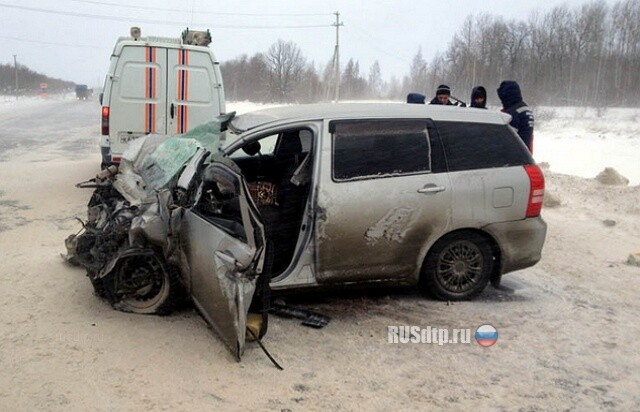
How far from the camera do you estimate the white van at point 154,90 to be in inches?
340

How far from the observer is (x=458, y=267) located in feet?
16.4

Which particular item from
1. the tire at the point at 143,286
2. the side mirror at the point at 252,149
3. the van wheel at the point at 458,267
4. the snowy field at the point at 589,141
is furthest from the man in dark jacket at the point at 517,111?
the snowy field at the point at 589,141

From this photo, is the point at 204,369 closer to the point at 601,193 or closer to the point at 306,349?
the point at 306,349

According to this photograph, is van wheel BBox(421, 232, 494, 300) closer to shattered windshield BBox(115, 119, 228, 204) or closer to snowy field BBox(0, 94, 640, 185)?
shattered windshield BBox(115, 119, 228, 204)

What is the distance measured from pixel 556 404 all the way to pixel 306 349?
167 cm

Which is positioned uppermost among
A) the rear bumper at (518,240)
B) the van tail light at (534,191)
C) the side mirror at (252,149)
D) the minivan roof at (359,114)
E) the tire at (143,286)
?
the minivan roof at (359,114)

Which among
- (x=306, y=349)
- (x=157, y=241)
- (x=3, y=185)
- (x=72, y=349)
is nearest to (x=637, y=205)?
(x=306, y=349)

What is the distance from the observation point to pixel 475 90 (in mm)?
8086

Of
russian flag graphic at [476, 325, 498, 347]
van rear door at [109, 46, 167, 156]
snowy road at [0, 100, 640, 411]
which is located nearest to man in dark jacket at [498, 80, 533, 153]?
snowy road at [0, 100, 640, 411]

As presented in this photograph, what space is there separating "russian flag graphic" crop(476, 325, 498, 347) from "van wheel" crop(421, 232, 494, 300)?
52 centimetres

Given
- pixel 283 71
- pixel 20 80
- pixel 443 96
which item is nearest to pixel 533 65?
pixel 283 71

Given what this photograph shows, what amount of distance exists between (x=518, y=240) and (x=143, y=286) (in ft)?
10.5

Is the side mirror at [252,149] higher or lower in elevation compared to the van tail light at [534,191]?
higher

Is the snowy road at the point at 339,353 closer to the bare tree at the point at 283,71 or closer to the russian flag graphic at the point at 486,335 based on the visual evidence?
the russian flag graphic at the point at 486,335
